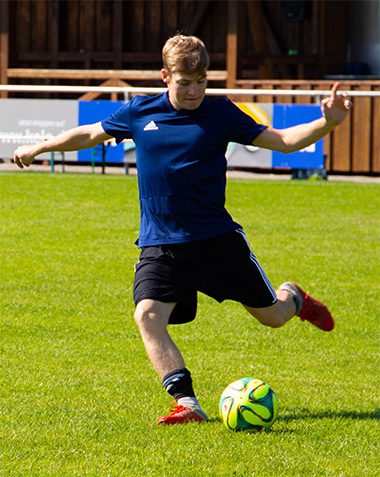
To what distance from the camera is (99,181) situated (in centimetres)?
1972

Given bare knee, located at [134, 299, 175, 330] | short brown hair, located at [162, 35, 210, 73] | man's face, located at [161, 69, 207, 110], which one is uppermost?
short brown hair, located at [162, 35, 210, 73]

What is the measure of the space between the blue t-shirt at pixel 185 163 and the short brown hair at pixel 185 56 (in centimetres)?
31

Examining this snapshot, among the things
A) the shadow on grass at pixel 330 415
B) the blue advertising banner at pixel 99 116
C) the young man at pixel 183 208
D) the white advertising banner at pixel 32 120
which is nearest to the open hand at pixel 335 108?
the young man at pixel 183 208

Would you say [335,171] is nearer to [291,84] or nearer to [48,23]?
[291,84]

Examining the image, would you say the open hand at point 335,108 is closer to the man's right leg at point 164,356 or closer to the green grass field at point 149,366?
the man's right leg at point 164,356

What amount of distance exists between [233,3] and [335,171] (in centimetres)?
419

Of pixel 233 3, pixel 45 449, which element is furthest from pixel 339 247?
pixel 233 3

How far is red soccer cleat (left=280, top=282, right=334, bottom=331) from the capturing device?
7.10 metres

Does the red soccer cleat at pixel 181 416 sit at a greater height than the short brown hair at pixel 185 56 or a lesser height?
lesser

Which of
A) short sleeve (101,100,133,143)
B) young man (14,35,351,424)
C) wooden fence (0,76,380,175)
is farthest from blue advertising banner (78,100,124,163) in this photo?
young man (14,35,351,424)

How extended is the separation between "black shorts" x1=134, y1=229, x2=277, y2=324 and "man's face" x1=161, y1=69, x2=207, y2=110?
691 millimetres

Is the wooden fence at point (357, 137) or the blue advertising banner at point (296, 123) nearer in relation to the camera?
the blue advertising banner at point (296, 123)

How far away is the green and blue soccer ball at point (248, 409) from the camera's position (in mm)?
5992

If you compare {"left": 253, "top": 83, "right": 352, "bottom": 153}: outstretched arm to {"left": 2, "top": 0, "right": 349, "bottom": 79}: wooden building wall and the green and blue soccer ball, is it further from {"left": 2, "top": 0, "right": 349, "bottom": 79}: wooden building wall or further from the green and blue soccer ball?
{"left": 2, "top": 0, "right": 349, "bottom": 79}: wooden building wall
